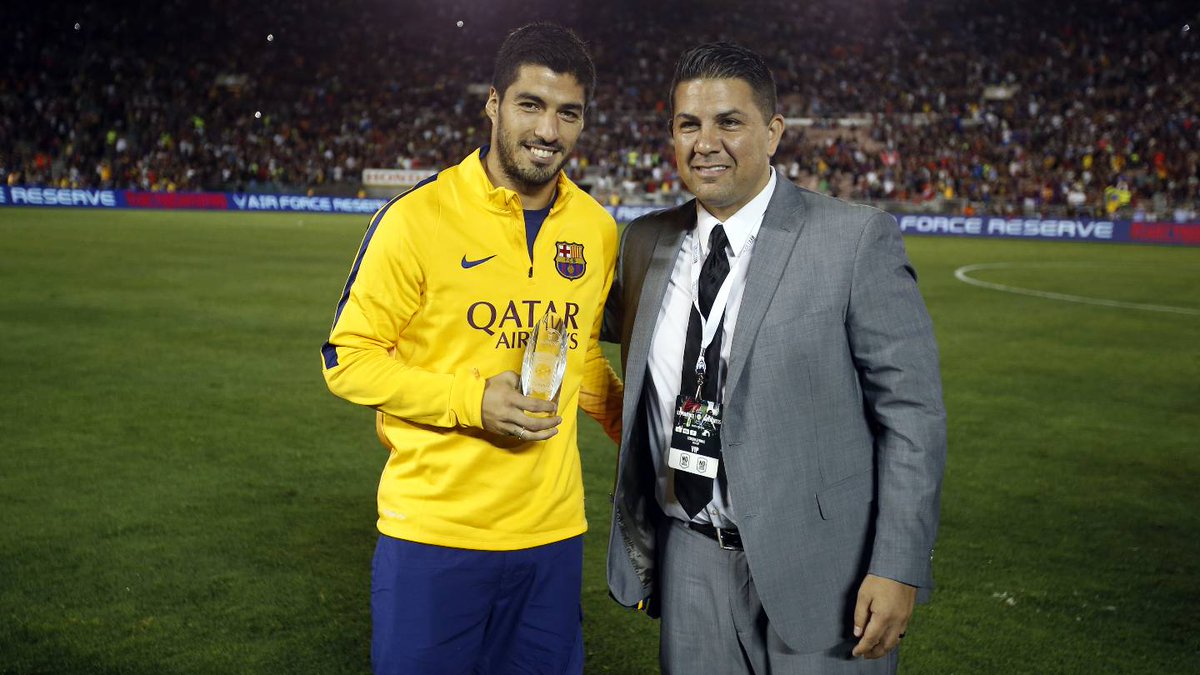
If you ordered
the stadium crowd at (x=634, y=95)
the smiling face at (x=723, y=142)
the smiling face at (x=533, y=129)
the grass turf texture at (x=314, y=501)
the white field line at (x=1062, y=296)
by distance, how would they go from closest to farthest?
the smiling face at (x=723, y=142)
the smiling face at (x=533, y=129)
the grass turf texture at (x=314, y=501)
the white field line at (x=1062, y=296)
the stadium crowd at (x=634, y=95)

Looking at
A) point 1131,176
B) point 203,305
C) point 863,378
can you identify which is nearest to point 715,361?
point 863,378

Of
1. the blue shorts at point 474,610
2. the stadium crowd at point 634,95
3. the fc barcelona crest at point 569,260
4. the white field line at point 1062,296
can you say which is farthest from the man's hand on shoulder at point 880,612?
the stadium crowd at point 634,95

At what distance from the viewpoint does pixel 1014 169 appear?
109 feet

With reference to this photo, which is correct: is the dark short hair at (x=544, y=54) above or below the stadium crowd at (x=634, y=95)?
below

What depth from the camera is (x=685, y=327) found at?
2.61 m

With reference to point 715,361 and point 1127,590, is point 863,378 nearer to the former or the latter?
point 715,361

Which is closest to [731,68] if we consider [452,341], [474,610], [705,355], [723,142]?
[723,142]

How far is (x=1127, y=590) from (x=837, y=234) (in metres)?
3.43

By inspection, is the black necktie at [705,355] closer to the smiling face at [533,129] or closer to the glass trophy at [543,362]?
the glass trophy at [543,362]

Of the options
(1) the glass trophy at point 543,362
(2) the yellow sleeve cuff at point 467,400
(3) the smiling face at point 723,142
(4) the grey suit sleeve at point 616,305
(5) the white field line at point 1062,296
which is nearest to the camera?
(1) the glass trophy at point 543,362

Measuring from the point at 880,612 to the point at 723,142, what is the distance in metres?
1.23

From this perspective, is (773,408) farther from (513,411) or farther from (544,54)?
(544,54)

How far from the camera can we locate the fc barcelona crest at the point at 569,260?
2.81 metres

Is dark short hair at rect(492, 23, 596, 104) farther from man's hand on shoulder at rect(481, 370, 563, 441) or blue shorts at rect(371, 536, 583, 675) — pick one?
blue shorts at rect(371, 536, 583, 675)
